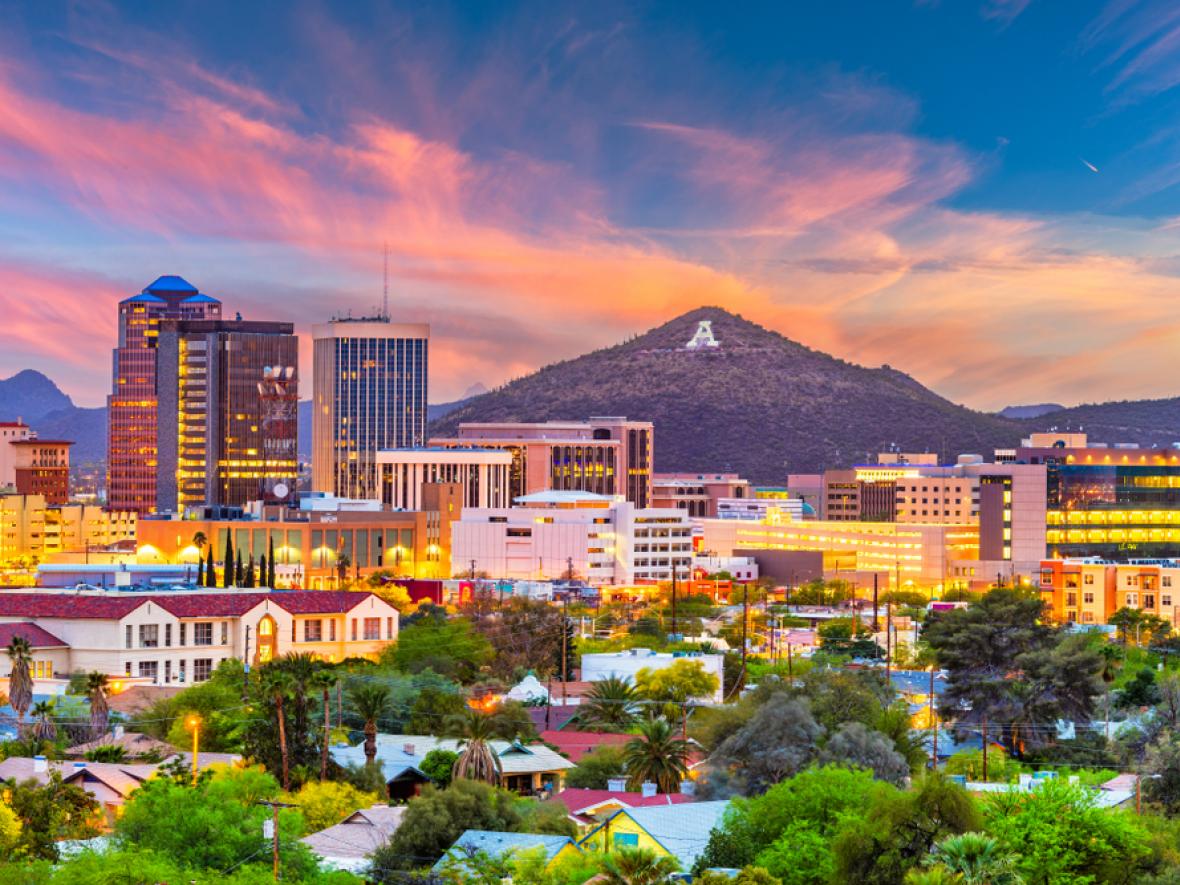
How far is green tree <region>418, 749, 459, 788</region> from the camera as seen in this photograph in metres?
59.8

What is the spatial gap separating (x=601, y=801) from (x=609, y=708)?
22415mm

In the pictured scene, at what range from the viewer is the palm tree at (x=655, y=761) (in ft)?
193

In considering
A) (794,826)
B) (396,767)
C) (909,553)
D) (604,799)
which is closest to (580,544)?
(909,553)

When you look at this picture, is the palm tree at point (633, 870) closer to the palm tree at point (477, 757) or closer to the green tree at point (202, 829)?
the green tree at point (202, 829)

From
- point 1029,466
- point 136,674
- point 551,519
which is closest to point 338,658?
point 136,674

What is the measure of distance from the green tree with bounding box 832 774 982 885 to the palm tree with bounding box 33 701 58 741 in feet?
95.8

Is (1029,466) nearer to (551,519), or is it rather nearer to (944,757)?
(551,519)

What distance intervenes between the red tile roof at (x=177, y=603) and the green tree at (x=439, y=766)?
101 feet

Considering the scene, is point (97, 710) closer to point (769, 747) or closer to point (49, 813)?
point (49, 813)

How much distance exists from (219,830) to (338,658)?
50769 millimetres

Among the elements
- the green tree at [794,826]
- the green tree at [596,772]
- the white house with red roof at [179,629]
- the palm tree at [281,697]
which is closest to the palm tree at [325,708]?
the palm tree at [281,697]

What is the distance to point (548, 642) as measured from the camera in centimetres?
10606

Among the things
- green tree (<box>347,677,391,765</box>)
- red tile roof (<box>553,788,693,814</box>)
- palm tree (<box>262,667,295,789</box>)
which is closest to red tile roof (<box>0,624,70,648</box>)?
green tree (<box>347,677,391,765</box>)

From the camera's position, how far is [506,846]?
45.8 metres
